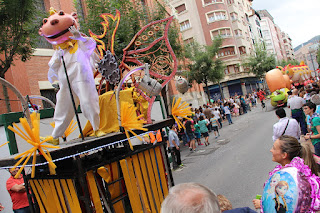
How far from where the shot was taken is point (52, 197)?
10.6 ft

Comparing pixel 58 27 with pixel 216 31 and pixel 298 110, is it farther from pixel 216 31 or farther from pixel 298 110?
pixel 216 31

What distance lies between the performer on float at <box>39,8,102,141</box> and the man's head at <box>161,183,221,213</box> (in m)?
2.20

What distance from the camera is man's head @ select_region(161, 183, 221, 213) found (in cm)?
152

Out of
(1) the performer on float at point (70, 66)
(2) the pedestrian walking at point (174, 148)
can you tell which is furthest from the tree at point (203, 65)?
(1) the performer on float at point (70, 66)

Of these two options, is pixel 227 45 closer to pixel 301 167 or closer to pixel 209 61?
pixel 209 61

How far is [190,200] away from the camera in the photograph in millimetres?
1547

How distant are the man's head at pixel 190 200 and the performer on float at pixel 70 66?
7.21ft

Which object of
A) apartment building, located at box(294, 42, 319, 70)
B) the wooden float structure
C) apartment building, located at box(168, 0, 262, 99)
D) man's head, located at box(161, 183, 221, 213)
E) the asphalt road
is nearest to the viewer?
man's head, located at box(161, 183, 221, 213)

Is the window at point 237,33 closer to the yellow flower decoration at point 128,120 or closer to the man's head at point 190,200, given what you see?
the yellow flower decoration at point 128,120

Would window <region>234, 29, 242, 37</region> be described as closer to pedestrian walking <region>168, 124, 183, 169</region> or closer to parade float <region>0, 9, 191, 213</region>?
pedestrian walking <region>168, 124, 183, 169</region>

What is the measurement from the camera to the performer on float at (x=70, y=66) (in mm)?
3480

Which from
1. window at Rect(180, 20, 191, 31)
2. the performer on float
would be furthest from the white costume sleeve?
window at Rect(180, 20, 191, 31)

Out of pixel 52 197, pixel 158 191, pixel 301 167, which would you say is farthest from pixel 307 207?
pixel 52 197

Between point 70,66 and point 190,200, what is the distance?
8.66 ft
